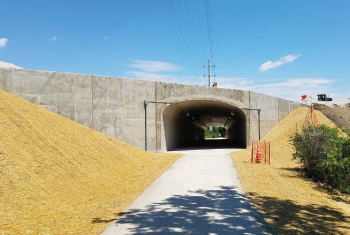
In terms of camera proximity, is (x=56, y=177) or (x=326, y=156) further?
(x=326, y=156)

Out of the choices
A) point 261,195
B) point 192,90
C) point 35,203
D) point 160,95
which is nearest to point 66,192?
point 35,203

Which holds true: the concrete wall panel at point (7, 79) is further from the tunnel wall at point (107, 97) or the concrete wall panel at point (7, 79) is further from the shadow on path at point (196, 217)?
the shadow on path at point (196, 217)

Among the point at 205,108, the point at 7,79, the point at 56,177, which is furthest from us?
the point at 205,108

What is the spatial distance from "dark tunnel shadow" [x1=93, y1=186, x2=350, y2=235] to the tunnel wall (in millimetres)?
13346

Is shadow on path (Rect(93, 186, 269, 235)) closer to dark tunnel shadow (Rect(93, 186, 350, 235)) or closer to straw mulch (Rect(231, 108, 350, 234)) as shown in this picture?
dark tunnel shadow (Rect(93, 186, 350, 235))

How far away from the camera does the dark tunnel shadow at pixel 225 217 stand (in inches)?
239

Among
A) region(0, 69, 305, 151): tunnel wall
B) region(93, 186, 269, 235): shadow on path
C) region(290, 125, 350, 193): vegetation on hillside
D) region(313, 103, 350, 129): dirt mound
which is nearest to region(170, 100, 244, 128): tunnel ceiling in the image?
region(0, 69, 305, 151): tunnel wall

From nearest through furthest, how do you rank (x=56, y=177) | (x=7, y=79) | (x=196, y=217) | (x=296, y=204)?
(x=196, y=217)
(x=296, y=204)
(x=56, y=177)
(x=7, y=79)

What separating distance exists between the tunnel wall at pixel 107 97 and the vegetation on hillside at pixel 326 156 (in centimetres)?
1153

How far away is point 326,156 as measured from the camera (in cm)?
1344

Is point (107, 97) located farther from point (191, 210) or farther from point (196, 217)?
point (196, 217)

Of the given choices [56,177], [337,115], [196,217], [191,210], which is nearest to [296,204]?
[191,210]

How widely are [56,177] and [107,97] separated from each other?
12.3m

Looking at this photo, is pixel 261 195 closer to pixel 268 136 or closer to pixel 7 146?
pixel 7 146
